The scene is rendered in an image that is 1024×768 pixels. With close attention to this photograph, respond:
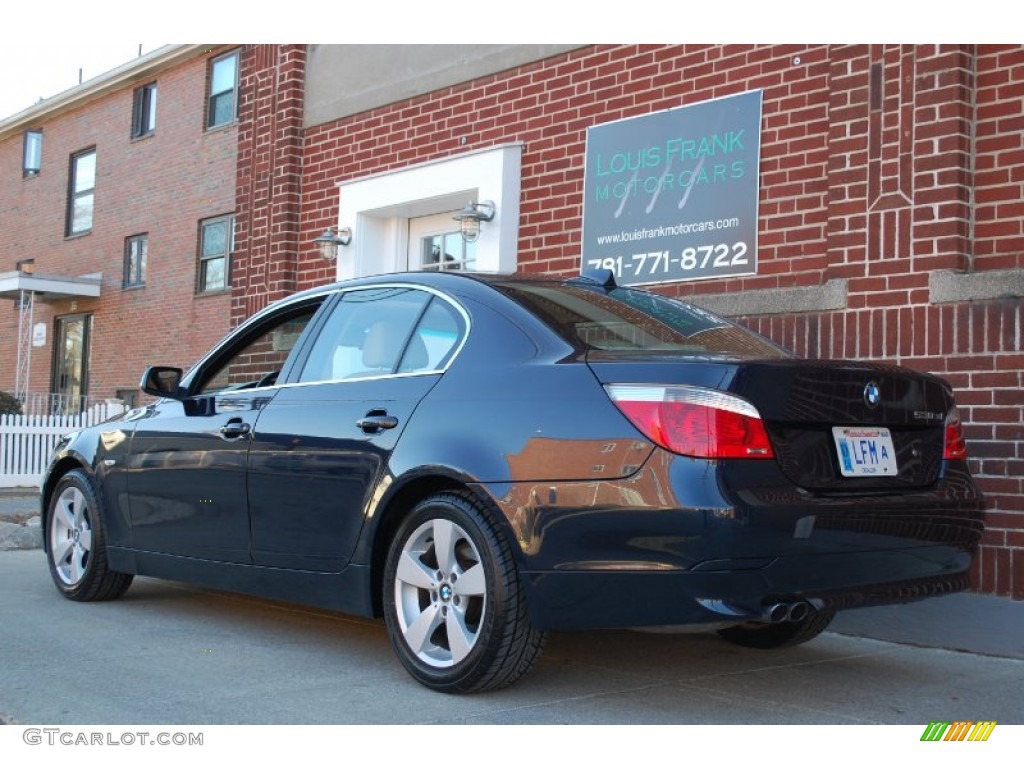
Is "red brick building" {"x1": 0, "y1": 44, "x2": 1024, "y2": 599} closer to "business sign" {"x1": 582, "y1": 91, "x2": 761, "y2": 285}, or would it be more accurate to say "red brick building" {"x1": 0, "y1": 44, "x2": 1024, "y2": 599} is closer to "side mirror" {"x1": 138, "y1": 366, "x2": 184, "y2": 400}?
"business sign" {"x1": 582, "y1": 91, "x2": 761, "y2": 285}

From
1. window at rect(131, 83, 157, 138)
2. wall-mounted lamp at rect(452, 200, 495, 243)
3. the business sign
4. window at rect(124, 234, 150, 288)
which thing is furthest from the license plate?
window at rect(131, 83, 157, 138)

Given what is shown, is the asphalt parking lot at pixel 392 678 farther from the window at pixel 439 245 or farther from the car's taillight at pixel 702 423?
the window at pixel 439 245

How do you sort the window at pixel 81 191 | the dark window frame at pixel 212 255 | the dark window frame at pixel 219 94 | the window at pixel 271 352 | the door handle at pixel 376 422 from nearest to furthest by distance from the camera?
the door handle at pixel 376 422 < the window at pixel 271 352 < the dark window frame at pixel 212 255 < the dark window frame at pixel 219 94 < the window at pixel 81 191

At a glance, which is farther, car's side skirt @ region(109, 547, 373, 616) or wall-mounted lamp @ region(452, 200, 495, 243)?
wall-mounted lamp @ region(452, 200, 495, 243)

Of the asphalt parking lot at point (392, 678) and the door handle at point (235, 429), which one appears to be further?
the door handle at point (235, 429)

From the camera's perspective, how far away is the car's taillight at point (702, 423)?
3.78 metres

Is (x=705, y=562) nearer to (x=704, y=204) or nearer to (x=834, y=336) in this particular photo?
(x=834, y=336)

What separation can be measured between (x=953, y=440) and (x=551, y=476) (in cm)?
158

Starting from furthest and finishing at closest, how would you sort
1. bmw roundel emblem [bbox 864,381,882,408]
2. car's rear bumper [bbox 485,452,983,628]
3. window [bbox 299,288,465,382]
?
window [bbox 299,288,465,382] → bmw roundel emblem [bbox 864,381,882,408] → car's rear bumper [bbox 485,452,983,628]

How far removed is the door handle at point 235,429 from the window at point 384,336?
1.09 ft

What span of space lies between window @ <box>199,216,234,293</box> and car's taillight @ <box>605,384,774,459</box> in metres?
15.4

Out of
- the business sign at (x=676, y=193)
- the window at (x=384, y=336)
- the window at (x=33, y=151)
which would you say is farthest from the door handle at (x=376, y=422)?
the window at (x=33, y=151)

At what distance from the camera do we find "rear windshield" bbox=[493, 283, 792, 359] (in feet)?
14.6
